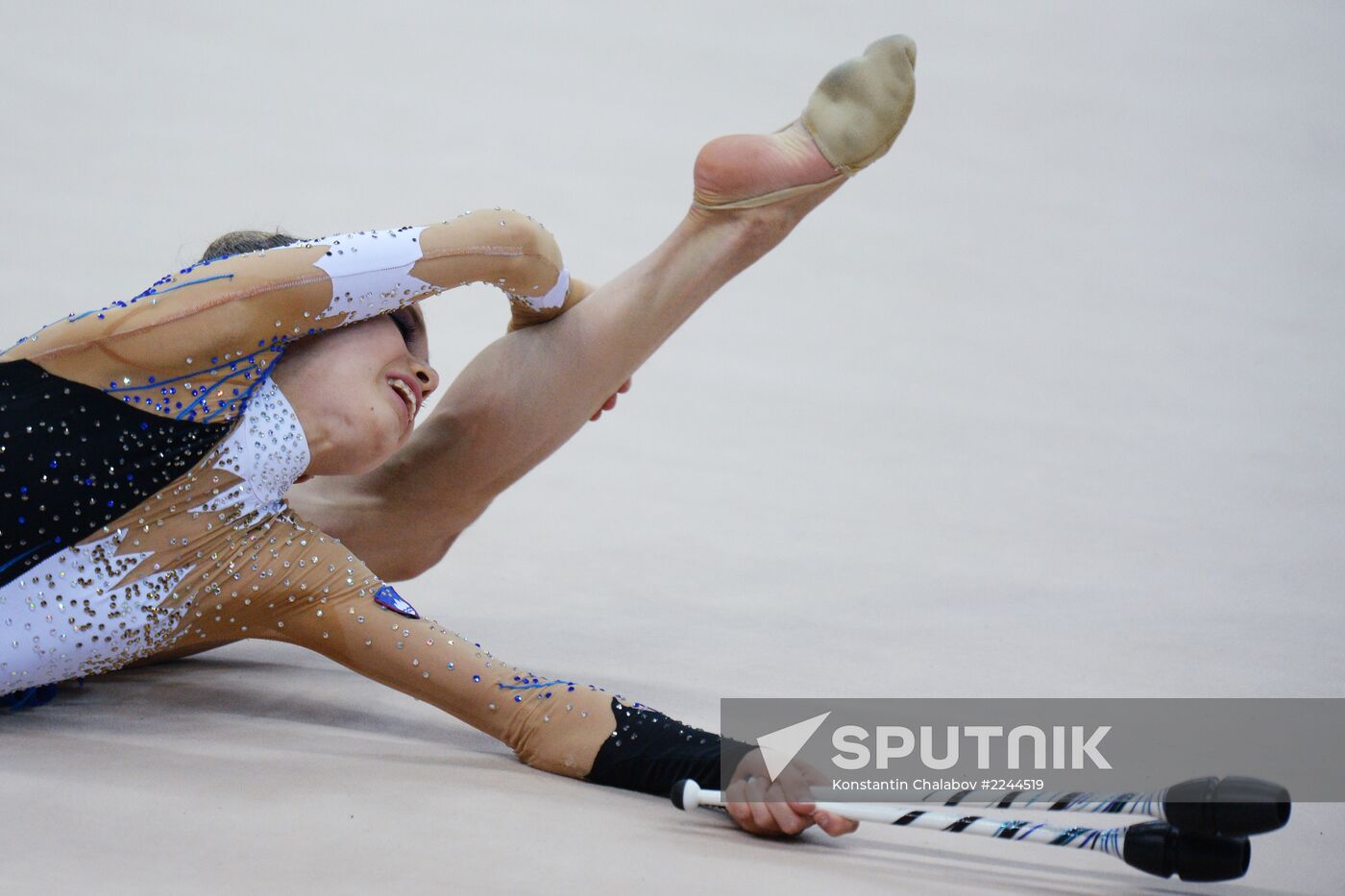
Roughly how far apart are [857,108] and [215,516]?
0.85m

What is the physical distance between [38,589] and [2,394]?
189mm

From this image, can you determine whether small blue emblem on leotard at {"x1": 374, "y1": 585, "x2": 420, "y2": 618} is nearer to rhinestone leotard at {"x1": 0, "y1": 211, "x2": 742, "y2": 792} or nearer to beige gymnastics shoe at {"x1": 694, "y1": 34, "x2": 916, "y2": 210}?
rhinestone leotard at {"x1": 0, "y1": 211, "x2": 742, "y2": 792}

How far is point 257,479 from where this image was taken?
1.41 m

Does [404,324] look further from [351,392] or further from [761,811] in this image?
[761,811]

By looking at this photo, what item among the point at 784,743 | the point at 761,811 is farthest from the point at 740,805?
the point at 784,743

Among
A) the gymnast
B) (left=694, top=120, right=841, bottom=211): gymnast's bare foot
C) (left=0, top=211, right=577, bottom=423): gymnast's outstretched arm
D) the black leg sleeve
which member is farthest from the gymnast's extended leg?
the black leg sleeve

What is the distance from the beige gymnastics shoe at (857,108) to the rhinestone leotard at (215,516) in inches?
18.4

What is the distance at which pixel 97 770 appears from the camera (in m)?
1.26

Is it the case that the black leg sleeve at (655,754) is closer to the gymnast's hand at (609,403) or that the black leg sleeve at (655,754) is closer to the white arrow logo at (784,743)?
the white arrow logo at (784,743)

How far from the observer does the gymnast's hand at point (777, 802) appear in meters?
1.19

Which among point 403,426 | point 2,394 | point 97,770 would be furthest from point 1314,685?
point 2,394

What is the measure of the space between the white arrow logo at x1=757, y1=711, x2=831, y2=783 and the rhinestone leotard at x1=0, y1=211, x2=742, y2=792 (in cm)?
5

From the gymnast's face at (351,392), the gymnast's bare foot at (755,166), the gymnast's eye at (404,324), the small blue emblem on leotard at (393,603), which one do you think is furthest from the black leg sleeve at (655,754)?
the gymnast's bare foot at (755,166)

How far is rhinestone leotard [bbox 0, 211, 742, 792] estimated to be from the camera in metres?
1.33
